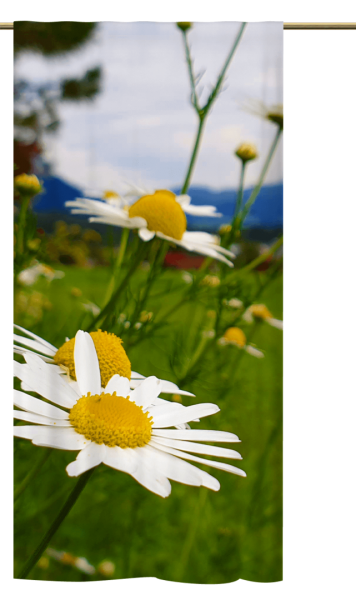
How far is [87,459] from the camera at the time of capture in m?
0.41

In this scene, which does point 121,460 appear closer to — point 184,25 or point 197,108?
point 197,108

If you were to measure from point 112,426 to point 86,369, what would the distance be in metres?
0.08

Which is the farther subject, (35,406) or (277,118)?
(277,118)

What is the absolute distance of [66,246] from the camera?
3.28 feet

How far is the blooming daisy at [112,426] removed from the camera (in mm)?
424

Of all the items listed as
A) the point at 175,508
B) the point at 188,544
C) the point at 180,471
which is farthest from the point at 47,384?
the point at 175,508

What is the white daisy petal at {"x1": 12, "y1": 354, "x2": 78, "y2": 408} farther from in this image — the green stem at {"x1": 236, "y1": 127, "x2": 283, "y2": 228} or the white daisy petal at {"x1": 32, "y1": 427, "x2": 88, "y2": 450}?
the green stem at {"x1": 236, "y1": 127, "x2": 283, "y2": 228}

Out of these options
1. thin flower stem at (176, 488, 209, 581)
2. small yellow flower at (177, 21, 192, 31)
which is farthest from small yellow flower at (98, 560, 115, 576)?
small yellow flower at (177, 21, 192, 31)

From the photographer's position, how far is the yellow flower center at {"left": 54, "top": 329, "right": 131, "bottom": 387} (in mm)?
548

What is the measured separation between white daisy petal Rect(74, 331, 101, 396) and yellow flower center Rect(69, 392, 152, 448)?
26 mm

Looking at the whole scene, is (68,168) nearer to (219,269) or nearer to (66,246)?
(66,246)

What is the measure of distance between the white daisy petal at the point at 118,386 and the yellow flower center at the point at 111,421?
3 centimetres

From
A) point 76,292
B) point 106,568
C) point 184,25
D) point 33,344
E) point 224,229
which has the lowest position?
point 106,568
